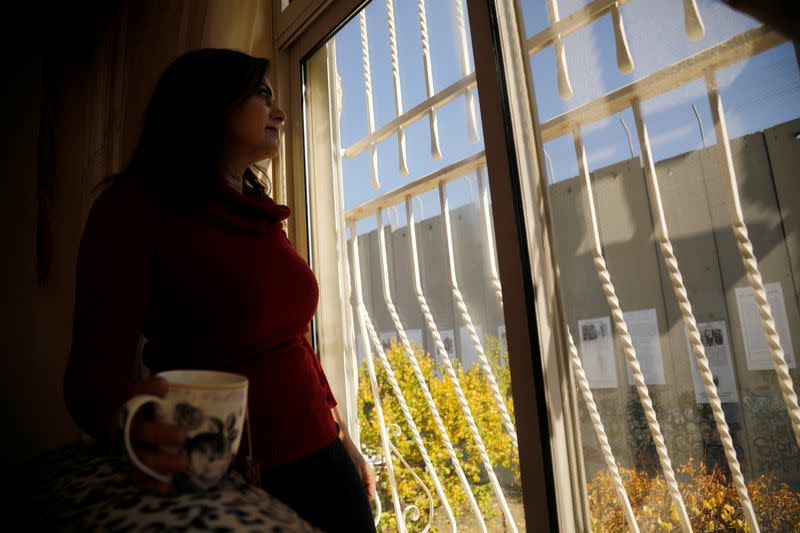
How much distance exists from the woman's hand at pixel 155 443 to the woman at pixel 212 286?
12cm

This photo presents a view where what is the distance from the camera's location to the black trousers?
0.71 m

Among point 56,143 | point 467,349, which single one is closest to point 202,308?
point 467,349

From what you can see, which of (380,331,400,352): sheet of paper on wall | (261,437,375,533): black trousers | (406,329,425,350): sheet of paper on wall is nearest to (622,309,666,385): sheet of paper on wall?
(261,437,375,533): black trousers

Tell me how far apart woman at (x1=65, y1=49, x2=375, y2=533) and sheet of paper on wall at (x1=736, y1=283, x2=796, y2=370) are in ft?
2.05

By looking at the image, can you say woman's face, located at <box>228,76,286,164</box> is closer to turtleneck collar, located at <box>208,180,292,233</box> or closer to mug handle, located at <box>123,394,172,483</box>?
turtleneck collar, located at <box>208,180,292,233</box>

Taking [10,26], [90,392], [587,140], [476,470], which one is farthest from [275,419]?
[10,26]

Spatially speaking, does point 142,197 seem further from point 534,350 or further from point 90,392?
point 534,350

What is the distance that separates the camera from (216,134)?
0.82 m

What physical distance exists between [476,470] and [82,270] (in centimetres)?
133

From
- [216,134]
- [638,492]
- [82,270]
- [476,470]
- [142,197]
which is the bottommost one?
[476,470]

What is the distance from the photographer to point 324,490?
0.74m

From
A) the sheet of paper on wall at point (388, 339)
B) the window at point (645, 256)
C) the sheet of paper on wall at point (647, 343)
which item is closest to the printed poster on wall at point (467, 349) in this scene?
the window at point (645, 256)

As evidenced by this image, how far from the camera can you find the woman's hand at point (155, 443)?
0.36 metres

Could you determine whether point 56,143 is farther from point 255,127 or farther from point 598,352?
point 598,352
